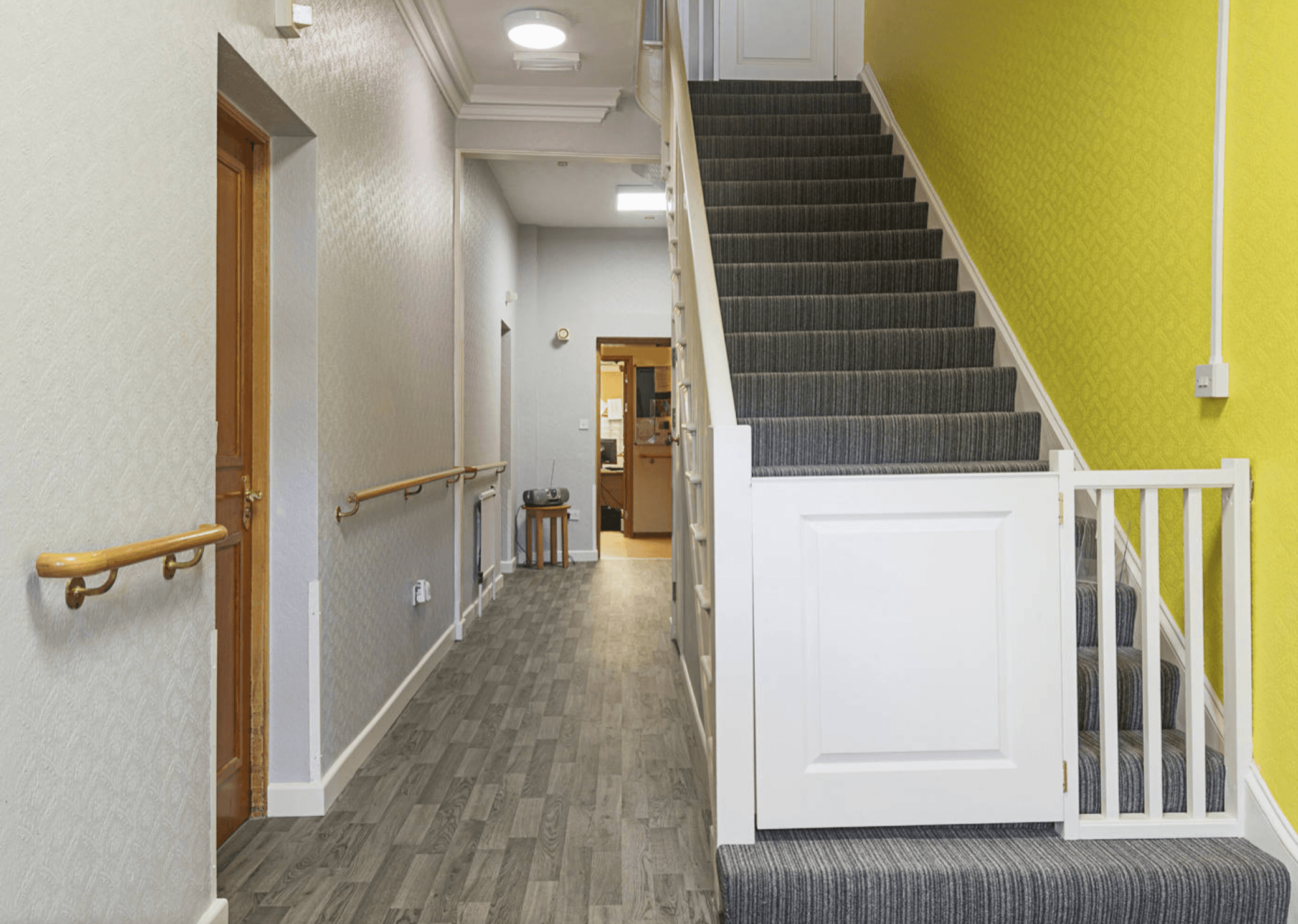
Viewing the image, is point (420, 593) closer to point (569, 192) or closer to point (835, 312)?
point (835, 312)

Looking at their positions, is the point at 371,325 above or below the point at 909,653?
above

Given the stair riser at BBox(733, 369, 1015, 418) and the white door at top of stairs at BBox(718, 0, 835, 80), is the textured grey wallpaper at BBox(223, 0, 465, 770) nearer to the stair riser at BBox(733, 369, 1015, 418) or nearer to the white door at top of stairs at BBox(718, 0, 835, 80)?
the stair riser at BBox(733, 369, 1015, 418)

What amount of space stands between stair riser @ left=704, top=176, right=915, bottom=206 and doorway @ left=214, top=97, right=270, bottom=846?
2.22m

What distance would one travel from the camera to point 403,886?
7.13 feet

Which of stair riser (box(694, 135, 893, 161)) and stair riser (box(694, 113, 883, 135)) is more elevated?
stair riser (box(694, 113, 883, 135))

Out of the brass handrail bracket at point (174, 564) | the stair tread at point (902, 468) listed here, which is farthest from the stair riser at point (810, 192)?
the brass handrail bracket at point (174, 564)

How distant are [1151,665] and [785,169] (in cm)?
308

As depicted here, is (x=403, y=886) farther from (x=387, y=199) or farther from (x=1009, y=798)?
(x=387, y=199)

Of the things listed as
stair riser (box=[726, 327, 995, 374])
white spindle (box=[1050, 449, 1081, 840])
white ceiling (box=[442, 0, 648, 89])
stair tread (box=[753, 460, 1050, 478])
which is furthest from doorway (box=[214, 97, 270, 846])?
white spindle (box=[1050, 449, 1081, 840])

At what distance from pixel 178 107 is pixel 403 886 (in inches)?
68.9

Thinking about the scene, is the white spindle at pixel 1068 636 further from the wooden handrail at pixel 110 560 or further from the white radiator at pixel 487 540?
the white radiator at pixel 487 540

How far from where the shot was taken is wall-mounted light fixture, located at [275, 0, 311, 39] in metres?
2.24

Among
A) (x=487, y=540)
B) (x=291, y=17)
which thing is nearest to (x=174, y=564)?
(x=291, y=17)

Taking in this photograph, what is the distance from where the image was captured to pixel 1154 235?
94.5 inches
